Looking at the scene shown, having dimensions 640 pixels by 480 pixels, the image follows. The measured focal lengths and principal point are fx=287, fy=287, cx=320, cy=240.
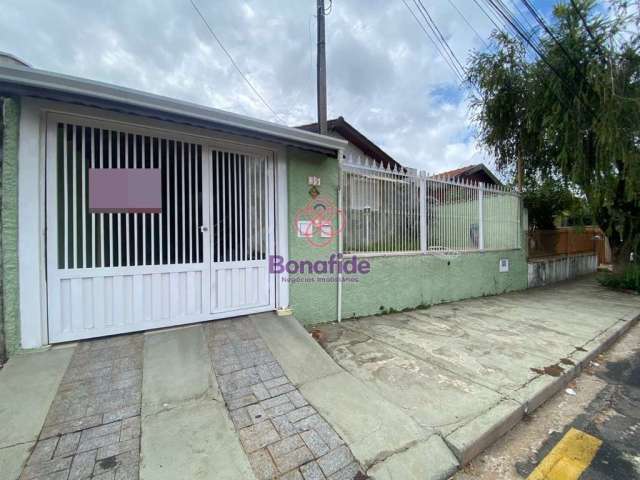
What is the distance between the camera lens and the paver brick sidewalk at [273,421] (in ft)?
5.69

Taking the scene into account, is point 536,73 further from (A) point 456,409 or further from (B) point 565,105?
(A) point 456,409

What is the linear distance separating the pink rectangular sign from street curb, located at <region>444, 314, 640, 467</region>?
3.57 m

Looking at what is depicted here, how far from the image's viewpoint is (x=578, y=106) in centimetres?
638

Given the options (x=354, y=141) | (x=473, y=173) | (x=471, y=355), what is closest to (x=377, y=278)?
(x=471, y=355)

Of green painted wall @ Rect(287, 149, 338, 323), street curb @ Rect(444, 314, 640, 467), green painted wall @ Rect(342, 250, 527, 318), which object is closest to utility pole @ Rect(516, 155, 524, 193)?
A: green painted wall @ Rect(342, 250, 527, 318)

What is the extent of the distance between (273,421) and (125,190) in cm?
277

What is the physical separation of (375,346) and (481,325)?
2.10 m

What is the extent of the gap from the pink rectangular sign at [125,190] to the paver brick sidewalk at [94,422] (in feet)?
4.80

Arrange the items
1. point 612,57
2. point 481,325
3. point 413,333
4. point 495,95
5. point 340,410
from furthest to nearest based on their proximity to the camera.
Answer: point 495,95 < point 612,57 < point 481,325 < point 413,333 < point 340,410

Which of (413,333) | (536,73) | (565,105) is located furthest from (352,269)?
(536,73)

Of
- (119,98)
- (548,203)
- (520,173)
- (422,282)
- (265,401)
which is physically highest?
(520,173)

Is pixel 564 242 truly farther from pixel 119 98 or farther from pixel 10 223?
pixel 10 223

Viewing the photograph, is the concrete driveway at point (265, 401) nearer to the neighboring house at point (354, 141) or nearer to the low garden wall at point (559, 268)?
the low garden wall at point (559, 268)

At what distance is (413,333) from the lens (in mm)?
4137
